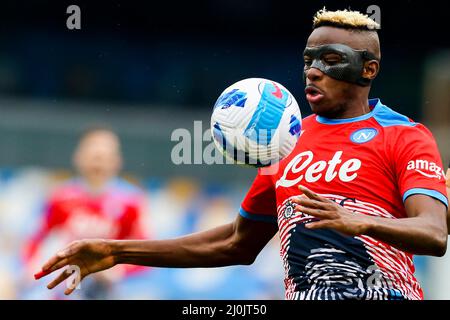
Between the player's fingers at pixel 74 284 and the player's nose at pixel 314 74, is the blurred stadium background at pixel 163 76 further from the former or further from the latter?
the player's nose at pixel 314 74

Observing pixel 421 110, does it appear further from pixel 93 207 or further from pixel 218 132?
pixel 218 132

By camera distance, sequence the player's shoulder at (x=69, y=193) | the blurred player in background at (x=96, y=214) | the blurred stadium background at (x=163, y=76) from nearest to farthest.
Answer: the blurred player in background at (x=96, y=214) < the player's shoulder at (x=69, y=193) < the blurred stadium background at (x=163, y=76)

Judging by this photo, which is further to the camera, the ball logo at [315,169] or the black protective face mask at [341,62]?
the black protective face mask at [341,62]

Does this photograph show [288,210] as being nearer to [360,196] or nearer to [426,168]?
[360,196]

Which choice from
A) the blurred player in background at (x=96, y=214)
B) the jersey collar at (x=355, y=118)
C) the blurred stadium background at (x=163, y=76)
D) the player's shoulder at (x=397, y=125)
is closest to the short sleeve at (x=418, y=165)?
the player's shoulder at (x=397, y=125)

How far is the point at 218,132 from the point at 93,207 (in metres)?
4.76

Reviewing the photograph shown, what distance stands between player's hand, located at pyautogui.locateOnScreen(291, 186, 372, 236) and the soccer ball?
611mm

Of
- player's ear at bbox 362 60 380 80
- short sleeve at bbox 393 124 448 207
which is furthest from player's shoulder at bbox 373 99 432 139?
player's ear at bbox 362 60 380 80

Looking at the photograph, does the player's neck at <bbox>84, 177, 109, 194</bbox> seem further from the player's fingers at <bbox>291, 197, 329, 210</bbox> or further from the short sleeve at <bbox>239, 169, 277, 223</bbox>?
the player's fingers at <bbox>291, 197, 329, 210</bbox>

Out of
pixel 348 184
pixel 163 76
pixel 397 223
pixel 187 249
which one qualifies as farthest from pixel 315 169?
pixel 163 76

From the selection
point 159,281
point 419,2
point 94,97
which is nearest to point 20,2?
point 94,97

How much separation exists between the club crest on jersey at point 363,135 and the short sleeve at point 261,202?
0.63m

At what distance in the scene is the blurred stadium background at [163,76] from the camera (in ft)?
40.2

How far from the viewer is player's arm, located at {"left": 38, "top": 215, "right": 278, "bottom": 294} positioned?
17.5 feet
